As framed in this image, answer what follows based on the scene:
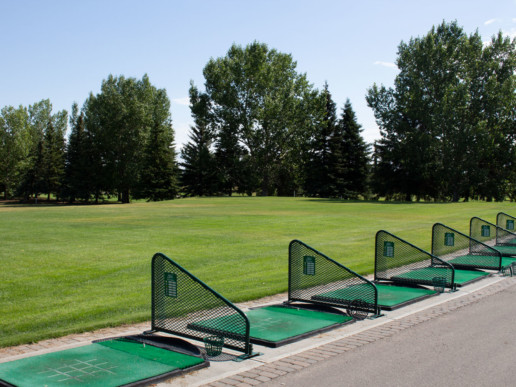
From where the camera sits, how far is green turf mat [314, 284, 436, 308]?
339 inches

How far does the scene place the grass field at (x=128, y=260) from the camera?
8.02 metres

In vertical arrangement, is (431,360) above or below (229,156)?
below

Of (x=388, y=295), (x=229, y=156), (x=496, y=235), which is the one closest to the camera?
(x=388, y=295)

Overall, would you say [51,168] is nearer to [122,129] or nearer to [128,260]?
[122,129]

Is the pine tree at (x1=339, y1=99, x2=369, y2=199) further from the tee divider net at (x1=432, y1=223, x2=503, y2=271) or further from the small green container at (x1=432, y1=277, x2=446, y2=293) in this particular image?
the small green container at (x1=432, y1=277, x2=446, y2=293)

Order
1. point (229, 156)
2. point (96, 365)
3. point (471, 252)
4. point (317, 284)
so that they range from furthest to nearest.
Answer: point (229, 156) < point (471, 252) < point (317, 284) < point (96, 365)

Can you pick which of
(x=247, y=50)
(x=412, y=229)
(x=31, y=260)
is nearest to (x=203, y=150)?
(x=247, y=50)

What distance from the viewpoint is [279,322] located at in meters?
7.46

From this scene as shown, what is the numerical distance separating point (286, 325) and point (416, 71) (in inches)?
2039

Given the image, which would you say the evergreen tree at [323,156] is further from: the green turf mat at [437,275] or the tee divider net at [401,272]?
the tee divider net at [401,272]

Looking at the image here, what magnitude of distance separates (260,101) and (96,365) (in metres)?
58.8

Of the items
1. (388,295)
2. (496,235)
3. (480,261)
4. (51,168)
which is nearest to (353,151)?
(51,168)

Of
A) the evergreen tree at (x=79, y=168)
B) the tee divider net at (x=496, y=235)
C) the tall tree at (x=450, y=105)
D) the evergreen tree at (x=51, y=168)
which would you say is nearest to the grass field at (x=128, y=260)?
the tee divider net at (x=496, y=235)

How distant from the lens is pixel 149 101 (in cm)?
6762
